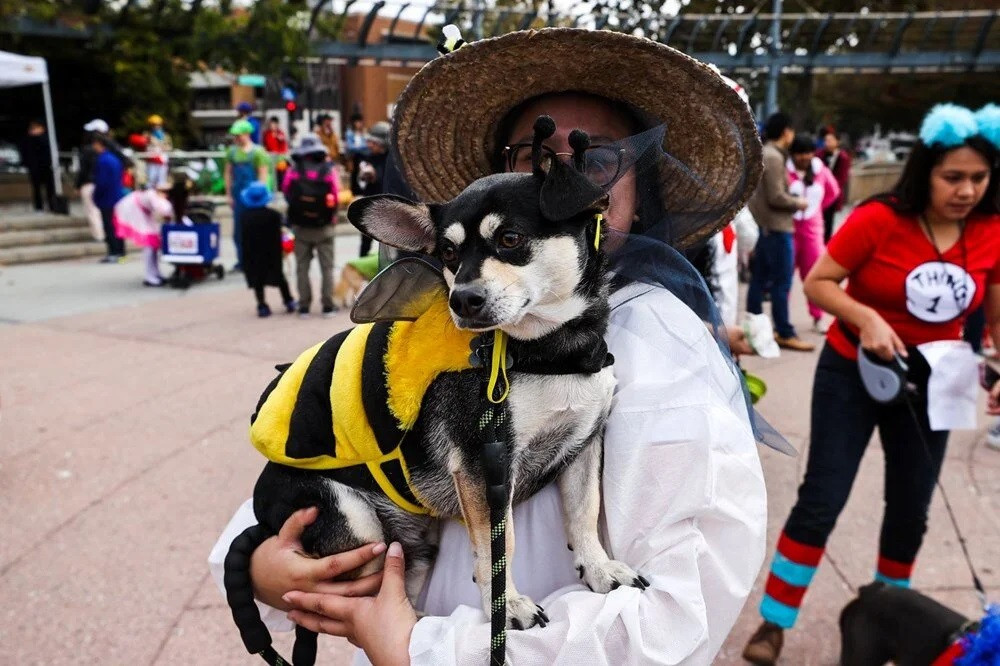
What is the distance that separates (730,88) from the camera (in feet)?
5.15

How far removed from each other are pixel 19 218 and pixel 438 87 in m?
14.6

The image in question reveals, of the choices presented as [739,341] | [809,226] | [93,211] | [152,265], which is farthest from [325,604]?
[93,211]

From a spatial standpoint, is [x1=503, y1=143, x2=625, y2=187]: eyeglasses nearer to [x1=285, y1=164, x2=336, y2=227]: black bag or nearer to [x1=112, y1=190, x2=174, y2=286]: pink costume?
[x1=285, y1=164, x2=336, y2=227]: black bag

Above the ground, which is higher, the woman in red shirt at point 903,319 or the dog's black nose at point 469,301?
the dog's black nose at point 469,301

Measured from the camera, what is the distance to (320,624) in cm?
153

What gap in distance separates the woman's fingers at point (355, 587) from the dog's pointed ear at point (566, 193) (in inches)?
34.1

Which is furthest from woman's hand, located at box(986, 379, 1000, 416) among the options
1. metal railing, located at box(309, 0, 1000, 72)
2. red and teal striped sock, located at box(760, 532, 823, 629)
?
metal railing, located at box(309, 0, 1000, 72)

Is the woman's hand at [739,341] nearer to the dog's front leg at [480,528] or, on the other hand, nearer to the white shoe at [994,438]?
the dog's front leg at [480,528]

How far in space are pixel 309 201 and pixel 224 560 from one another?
710 centimetres

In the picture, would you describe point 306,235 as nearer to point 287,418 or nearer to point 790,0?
point 287,418

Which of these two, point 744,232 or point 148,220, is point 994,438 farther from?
point 148,220

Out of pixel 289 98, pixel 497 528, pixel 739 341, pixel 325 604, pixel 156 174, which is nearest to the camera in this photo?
pixel 497 528

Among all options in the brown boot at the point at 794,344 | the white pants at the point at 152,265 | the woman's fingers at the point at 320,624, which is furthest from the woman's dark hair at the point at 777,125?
the white pants at the point at 152,265

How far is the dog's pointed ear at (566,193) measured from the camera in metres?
1.24
